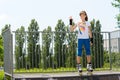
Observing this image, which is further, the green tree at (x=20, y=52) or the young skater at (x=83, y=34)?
the green tree at (x=20, y=52)

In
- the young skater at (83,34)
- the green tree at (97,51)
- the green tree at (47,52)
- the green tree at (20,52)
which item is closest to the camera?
the young skater at (83,34)

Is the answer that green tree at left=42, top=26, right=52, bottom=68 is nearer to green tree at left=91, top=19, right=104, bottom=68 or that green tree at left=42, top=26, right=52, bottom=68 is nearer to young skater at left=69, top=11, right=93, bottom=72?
green tree at left=91, top=19, right=104, bottom=68

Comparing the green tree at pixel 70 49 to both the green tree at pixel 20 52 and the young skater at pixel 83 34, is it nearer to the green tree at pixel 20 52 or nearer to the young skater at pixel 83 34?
the green tree at pixel 20 52

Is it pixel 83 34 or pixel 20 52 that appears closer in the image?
pixel 83 34

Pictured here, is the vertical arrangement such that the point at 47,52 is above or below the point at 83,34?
below

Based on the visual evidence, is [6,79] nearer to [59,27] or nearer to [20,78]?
[20,78]

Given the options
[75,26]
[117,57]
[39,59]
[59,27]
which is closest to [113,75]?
[75,26]

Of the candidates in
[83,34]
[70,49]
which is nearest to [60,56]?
[70,49]

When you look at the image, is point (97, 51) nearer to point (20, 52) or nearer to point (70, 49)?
point (70, 49)

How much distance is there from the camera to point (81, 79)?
7.34m

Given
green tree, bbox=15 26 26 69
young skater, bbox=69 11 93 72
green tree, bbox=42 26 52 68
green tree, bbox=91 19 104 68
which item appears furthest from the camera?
green tree, bbox=91 19 104 68

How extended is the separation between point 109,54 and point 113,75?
2.27 metres

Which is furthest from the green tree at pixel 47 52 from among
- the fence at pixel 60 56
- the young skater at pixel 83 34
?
the young skater at pixel 83 34

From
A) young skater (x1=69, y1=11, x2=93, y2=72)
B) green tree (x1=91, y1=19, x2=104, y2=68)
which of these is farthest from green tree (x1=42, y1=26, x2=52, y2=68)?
young skater (x1=69, y1=11, x2=93, y2=72)
